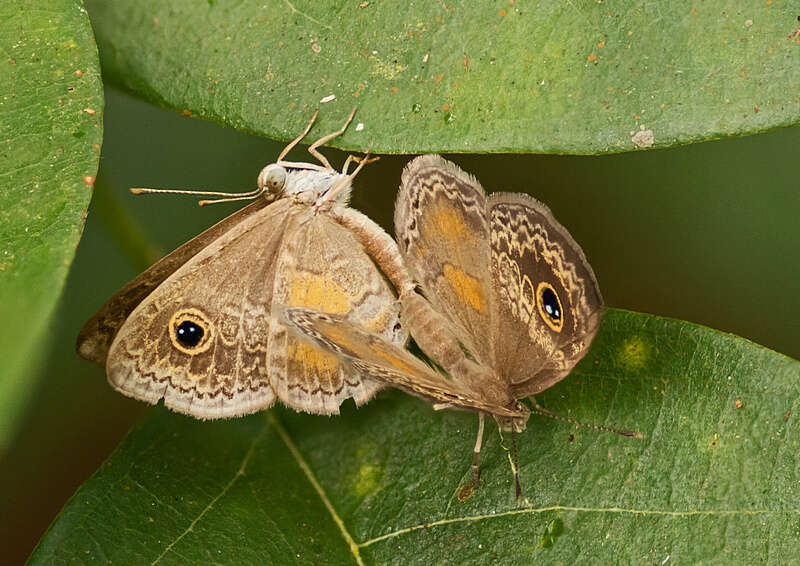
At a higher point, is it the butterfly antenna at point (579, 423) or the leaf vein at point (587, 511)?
the butterfly antenna at point (579, 423)

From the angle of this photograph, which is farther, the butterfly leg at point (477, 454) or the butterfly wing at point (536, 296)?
the butterfly leg at point (477, 454)

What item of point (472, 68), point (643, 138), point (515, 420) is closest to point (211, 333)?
point (515, 420)

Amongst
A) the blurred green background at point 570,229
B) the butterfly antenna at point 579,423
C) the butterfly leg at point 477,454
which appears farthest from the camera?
the blurred green background at point 570,229

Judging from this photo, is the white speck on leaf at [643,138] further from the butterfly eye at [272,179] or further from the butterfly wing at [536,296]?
the butterfly eye at [272,179]

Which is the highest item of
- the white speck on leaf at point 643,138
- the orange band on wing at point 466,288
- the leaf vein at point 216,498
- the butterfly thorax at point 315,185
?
the white speck on leaf at point 643,138

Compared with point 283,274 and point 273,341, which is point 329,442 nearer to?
point 273,341

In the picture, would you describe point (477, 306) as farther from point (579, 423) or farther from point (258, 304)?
point (258, 304)

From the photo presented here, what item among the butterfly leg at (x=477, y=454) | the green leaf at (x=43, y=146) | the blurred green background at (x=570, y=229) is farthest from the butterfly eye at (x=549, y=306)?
the green leaf at (x=43, y=146)

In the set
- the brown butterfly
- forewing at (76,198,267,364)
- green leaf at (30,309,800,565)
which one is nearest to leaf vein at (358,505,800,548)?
green leaf at (30,309,800,565)
